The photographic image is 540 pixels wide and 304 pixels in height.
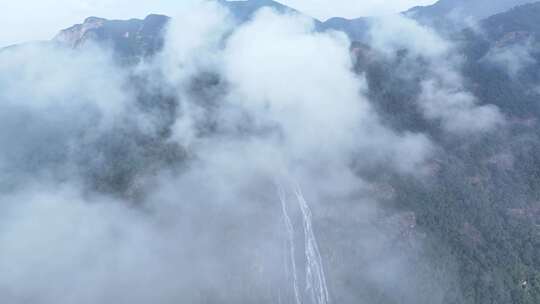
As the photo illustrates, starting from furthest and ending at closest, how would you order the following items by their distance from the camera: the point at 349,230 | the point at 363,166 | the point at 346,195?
the point at 363,166 < the point at 346,195 < the point at 349,230

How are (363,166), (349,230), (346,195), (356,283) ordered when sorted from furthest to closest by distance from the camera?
(363,166)
(346,195)
(349,230)
(356,283)

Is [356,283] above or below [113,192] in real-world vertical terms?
below

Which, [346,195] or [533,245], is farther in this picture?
[346,195]

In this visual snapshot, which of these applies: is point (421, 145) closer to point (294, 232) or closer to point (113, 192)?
point (294, 232)

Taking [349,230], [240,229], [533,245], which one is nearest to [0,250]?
[240,229]

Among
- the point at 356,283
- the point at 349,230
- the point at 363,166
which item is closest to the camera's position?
the point at 356,283

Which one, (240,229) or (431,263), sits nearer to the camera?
(431,263)

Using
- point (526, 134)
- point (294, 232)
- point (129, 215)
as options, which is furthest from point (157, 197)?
point (526, 134)

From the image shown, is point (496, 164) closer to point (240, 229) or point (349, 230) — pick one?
point (349, 230)

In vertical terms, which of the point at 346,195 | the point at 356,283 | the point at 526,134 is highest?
the point at 526,134
